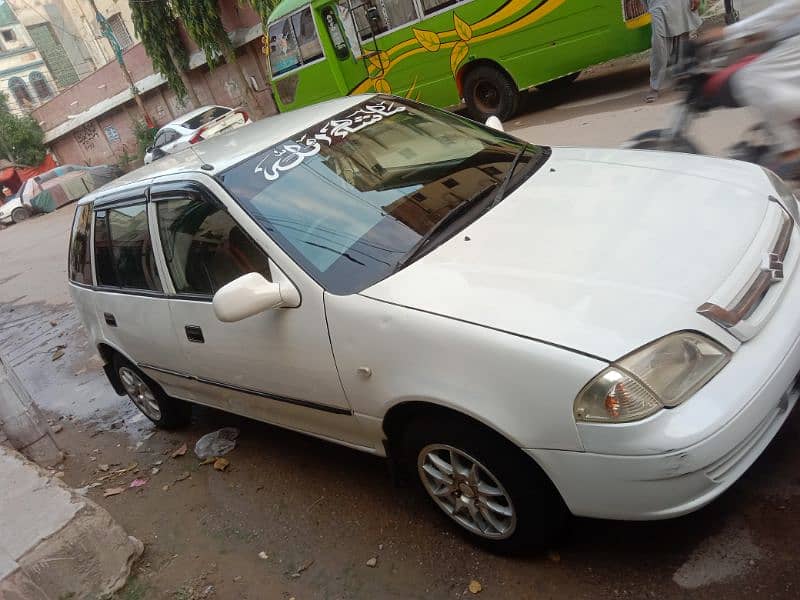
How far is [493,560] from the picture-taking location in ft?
8.29

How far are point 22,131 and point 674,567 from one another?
35.1 metres

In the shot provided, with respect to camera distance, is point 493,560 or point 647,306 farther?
point 493,560

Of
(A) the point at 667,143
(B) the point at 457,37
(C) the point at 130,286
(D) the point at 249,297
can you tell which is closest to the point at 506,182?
(D) the point at 249,297

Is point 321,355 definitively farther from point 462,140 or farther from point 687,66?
point 687,66

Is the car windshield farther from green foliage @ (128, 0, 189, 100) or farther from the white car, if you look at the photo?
green foliage @ (128, 0, 189, 100)

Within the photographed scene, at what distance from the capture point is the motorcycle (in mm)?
3783

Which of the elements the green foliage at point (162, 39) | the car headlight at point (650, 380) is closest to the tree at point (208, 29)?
the green foliage at point (162, 39)

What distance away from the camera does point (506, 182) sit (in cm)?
301

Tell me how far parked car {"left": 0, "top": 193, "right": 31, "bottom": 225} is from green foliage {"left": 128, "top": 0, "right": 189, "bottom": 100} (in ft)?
24.2

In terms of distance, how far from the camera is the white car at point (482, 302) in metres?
1.94

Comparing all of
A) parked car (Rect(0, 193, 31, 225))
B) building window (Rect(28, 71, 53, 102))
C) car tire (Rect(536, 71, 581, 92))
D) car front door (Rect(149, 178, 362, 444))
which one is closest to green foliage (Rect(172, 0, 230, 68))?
parked car (Rect(0, 193, 31, 225))

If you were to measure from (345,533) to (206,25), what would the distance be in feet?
63.9

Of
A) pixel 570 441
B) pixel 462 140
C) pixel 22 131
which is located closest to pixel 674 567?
pixel 570 441

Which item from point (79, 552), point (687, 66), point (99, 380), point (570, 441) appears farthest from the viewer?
point (99, 380)
